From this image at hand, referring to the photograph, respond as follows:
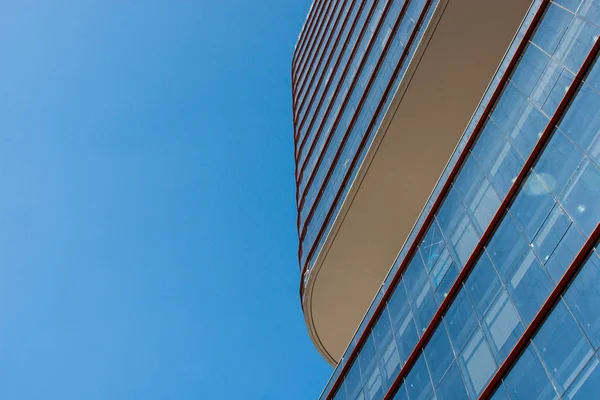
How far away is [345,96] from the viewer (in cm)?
3094

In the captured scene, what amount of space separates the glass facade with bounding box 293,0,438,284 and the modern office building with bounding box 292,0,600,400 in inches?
4.8

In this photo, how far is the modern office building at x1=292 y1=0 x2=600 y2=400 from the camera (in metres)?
11.8

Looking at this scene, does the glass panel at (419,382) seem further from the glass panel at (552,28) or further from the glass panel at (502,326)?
the glass panel at (552,28)

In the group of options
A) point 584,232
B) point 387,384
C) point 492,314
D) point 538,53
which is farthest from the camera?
point 387,384

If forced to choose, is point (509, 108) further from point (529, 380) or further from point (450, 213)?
point (529, 380)

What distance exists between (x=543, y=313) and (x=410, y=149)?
13.3m

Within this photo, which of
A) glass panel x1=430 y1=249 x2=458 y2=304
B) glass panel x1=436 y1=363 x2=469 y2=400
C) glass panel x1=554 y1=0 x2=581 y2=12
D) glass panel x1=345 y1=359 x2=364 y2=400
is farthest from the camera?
glass panel x1=345 y1=359 x2=364 y2=400

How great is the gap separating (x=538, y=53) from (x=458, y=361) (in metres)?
7.22

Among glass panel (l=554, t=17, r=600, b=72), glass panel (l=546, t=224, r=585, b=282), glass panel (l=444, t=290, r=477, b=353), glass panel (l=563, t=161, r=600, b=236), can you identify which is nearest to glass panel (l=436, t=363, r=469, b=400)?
glass panel (l=444, t=290, r=477, b=353)

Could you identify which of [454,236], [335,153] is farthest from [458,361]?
[335,153]

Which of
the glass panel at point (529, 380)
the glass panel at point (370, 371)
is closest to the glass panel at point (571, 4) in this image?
the glass panel at point (529, 380)

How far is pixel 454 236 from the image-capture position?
16.2m

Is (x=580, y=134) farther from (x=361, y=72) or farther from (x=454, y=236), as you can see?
(x=361, y=72)

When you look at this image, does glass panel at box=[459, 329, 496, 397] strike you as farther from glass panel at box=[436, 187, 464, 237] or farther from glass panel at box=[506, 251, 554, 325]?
glass panel at box=[436, 187, 464, 237]
